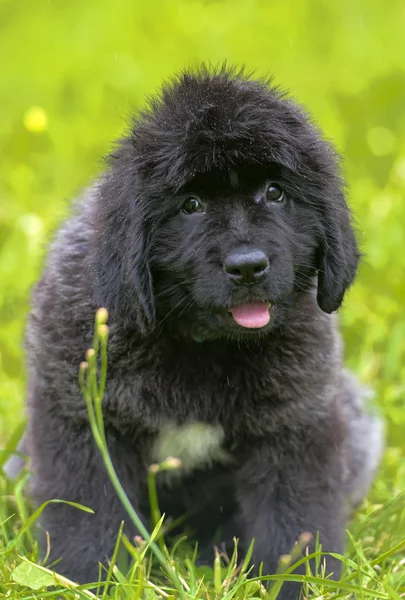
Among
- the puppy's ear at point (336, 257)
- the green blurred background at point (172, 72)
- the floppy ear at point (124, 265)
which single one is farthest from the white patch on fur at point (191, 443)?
the green blurred background at point (172, 72)

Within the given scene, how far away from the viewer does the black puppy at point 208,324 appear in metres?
3.69

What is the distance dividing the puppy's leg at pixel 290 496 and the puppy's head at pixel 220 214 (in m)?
0.51

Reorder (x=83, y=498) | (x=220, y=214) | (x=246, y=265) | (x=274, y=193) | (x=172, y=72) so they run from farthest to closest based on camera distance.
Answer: (x=172, y=72)
(x=83, y=498)
(x=274, y=193)
(x=220, y=214)
(x=246, y=265)

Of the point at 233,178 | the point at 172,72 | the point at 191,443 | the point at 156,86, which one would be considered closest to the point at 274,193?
the point at 233,178

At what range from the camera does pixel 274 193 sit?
380 centimetres

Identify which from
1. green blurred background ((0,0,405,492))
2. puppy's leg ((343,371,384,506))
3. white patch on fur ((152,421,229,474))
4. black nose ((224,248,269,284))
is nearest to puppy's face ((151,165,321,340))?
black nose ((224,248,269,284))

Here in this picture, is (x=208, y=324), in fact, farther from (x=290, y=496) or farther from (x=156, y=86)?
(x=156, y=86)

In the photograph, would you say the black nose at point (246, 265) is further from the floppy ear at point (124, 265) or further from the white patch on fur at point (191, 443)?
the white patch on fur at point (191, 443)

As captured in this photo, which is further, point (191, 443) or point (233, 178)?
point (191, 443)

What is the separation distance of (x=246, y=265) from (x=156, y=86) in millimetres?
3247

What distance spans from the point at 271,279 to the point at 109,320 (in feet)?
2.13

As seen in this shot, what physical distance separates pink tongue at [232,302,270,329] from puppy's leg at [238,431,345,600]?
1.76ft

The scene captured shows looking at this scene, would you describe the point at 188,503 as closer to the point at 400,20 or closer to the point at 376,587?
the point at 376,587

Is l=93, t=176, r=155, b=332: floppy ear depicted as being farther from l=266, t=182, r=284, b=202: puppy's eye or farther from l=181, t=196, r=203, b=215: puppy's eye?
l=266, t=182, r=284, b=202: puppy's eye
